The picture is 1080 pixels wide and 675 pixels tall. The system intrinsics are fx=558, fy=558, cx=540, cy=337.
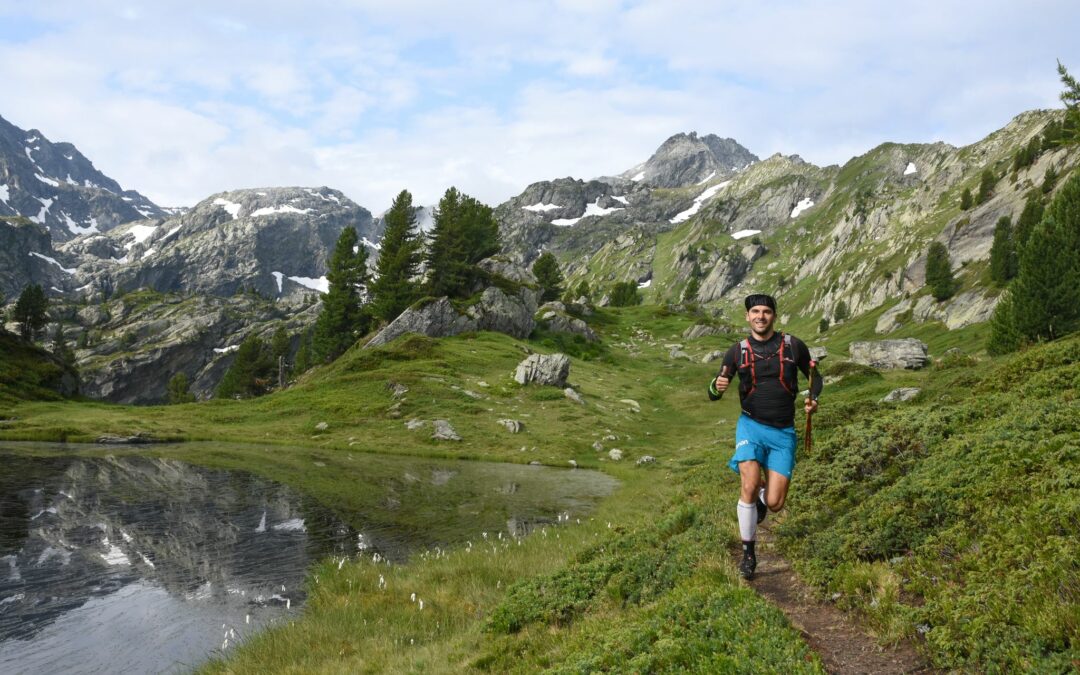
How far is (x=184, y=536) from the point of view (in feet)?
53.6

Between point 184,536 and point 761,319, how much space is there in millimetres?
16879

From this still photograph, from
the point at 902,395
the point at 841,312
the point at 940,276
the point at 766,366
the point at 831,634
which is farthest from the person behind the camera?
the point at 841,312

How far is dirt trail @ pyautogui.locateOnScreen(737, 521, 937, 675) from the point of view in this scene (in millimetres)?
6051

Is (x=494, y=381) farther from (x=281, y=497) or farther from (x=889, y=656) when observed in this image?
(x=889, y=656)

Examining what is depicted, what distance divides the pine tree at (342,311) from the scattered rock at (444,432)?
42.1 m

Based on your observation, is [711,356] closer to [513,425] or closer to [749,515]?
[513,425]

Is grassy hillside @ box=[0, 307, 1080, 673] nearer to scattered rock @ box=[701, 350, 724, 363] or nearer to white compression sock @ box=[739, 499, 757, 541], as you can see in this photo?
white compression sock @ box=[739, 499, 757, 541]

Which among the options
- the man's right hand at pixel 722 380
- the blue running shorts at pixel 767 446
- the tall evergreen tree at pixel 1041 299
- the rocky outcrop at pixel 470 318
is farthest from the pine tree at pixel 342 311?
the blue running shorts at pixel 767 446

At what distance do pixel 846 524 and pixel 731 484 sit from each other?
888cm

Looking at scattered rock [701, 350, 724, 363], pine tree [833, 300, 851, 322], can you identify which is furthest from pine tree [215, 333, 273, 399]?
pine tree [833, 300, 851, 322]

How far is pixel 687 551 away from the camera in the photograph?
10477 millimetres

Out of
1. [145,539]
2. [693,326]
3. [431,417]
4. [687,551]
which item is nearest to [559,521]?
[687,551]

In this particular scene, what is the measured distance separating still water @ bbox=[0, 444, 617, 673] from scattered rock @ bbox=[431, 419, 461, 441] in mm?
7967

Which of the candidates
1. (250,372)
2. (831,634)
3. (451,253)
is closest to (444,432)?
(831,634)
